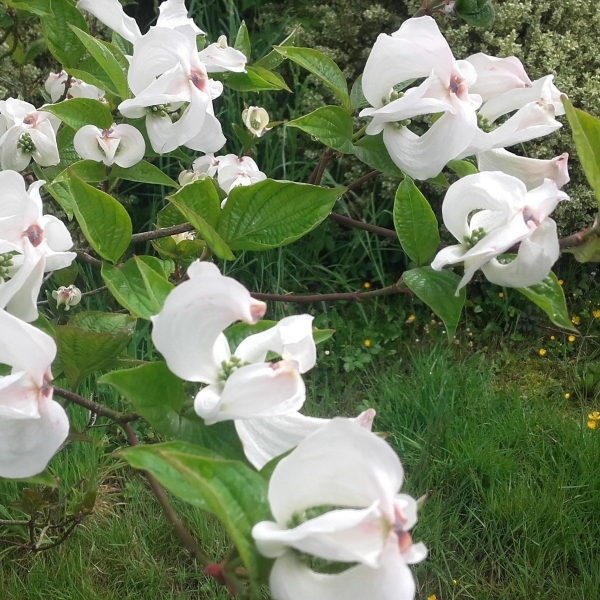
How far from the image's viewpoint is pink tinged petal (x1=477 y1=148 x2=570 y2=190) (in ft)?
1.50

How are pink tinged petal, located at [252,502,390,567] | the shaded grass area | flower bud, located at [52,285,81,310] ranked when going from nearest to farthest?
pink tinged petal, located at [252,502,390,567] → flower bud, located at [52,285,81,310] → the shaded grass area

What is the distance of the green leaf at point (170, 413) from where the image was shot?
33 centimetres

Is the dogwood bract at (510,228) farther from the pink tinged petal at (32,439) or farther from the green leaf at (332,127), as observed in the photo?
the pink tinged petal at (32,439)

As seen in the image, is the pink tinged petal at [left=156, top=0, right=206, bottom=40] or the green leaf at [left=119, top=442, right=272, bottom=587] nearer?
the green leaf at [left=119, top=442, right=272, bottom=587]

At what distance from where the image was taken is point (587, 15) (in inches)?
75.5

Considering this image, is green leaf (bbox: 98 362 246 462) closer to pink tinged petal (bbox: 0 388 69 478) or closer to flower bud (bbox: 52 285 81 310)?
pink tinged petal (bbox: 0 388 69 478)

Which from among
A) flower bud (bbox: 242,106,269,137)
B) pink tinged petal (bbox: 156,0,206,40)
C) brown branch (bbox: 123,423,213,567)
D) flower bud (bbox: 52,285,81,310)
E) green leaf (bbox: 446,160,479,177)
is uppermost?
pink tinged petal (bbox: 156,0,206,40)

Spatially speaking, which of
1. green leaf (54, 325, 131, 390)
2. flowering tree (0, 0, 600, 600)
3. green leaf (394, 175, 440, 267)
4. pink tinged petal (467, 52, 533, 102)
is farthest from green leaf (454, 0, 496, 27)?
green leaf (54, 325, 131, 390)

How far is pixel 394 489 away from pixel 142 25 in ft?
6.99

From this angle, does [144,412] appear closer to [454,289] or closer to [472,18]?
[454,289]

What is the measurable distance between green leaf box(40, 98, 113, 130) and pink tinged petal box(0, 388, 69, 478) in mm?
320

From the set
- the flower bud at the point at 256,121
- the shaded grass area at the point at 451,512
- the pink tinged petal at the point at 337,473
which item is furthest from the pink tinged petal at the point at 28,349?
the shaded grass area at the point at 451,512

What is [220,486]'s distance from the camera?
276 millimetres

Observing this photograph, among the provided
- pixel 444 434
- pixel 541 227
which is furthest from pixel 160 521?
pixel 541 227
